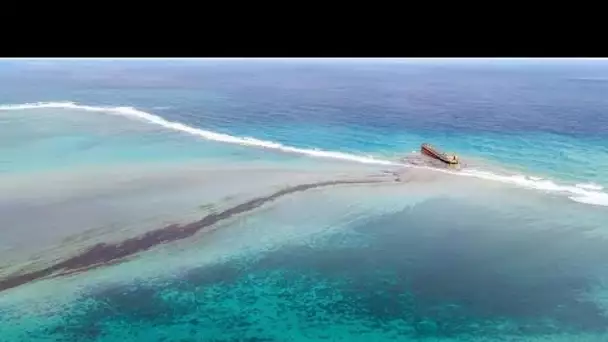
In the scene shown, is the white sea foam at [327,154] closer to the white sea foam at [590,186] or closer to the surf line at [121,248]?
the white sea foam at [590,186]

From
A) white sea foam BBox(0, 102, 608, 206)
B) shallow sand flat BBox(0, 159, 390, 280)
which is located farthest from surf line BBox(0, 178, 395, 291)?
white sea foam BBox(0, 102, 608, 206)

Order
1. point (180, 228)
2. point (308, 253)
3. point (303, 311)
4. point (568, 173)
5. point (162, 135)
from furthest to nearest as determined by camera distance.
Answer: point (162, 135) → point (568, 173) → point (180, 228) → point (308, 253) → point (303, 311)

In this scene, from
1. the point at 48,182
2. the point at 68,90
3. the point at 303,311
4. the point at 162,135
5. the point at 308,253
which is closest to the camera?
the point at 303,311

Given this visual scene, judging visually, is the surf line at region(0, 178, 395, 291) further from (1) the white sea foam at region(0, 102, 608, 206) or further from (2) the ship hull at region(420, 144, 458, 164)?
(2) the ship hull at region(420, 144, 458, 164)

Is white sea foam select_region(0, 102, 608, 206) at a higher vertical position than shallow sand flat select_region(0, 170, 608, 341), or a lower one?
higher

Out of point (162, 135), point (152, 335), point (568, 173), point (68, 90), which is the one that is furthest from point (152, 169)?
point (68, 90)

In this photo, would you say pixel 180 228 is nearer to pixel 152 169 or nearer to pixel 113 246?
pixel 113 246
